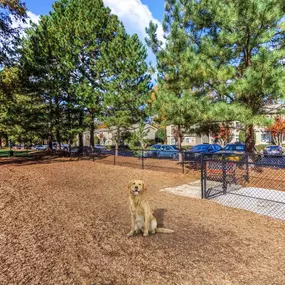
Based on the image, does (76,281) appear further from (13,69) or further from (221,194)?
(13,69)

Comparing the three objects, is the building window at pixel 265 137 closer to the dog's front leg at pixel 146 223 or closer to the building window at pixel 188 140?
the building window at pixel 188 140

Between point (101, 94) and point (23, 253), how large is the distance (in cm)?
1478

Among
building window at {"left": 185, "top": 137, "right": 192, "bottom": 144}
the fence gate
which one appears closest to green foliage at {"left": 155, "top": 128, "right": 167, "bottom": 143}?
building window at {"left": 185, "top": 137, "right": 192, "bottom": 144}

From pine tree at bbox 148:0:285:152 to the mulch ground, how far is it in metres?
4.42

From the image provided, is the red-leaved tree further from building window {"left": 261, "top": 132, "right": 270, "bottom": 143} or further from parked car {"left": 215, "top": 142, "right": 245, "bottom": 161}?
parked car {"left": 215, "top": 142, "right": 245, "bottom": 161}

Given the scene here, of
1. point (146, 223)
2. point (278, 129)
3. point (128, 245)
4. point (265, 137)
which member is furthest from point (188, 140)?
point (128, 245)

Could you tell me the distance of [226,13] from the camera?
8023 millimetres

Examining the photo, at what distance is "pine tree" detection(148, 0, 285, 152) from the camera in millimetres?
7480

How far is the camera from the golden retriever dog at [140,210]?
3932 mm

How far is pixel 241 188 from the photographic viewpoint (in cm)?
798

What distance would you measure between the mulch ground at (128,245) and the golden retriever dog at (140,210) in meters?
0.20

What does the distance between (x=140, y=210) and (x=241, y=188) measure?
550cm

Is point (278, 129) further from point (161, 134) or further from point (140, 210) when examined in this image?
point (140, 210)

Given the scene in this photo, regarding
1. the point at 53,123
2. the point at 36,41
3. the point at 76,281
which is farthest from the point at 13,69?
the point at 76,281
